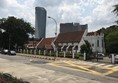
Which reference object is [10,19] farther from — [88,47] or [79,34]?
[88,47]

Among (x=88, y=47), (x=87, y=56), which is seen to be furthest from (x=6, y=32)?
(x=87, y=56)

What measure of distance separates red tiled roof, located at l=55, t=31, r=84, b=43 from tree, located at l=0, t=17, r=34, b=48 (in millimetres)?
11091

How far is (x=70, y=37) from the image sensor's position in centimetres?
9650

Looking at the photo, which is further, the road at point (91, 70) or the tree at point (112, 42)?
the tree at point (112, 42)

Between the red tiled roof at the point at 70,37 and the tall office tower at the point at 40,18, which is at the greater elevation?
the tall office tower at the point at 40,18

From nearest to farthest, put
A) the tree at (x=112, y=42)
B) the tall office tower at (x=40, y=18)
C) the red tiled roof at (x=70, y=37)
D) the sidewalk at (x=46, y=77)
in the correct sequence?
the sidewalk at (x=46, y=77)
the tree at (x=112, y=42)
the red tiled roof at (x=70, y=37)
the tall office tower at (x=40, y=18)

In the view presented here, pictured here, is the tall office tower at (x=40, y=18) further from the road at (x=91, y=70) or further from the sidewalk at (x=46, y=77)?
the sidewalk at (x=46, y=77)

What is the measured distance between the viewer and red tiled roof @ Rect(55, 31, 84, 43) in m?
92.8

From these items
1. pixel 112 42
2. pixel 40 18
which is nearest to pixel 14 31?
pixel 40 18

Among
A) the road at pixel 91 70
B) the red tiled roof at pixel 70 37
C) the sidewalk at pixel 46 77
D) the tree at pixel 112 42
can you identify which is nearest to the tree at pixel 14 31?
the red tiled roof at pixel 70 37

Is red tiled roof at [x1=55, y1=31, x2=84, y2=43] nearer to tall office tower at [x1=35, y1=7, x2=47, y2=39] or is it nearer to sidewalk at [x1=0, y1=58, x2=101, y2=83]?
tall office tower at [x1=35, y1=7, x2=47, y2=39]

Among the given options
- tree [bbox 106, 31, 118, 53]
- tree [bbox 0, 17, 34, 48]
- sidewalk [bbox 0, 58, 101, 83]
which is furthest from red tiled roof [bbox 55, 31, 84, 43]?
sidewalk [bbox 0, 58, 101, 83]

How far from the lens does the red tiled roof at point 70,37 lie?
92831 millimetres

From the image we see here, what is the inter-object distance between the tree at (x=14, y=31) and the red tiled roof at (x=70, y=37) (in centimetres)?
1109
